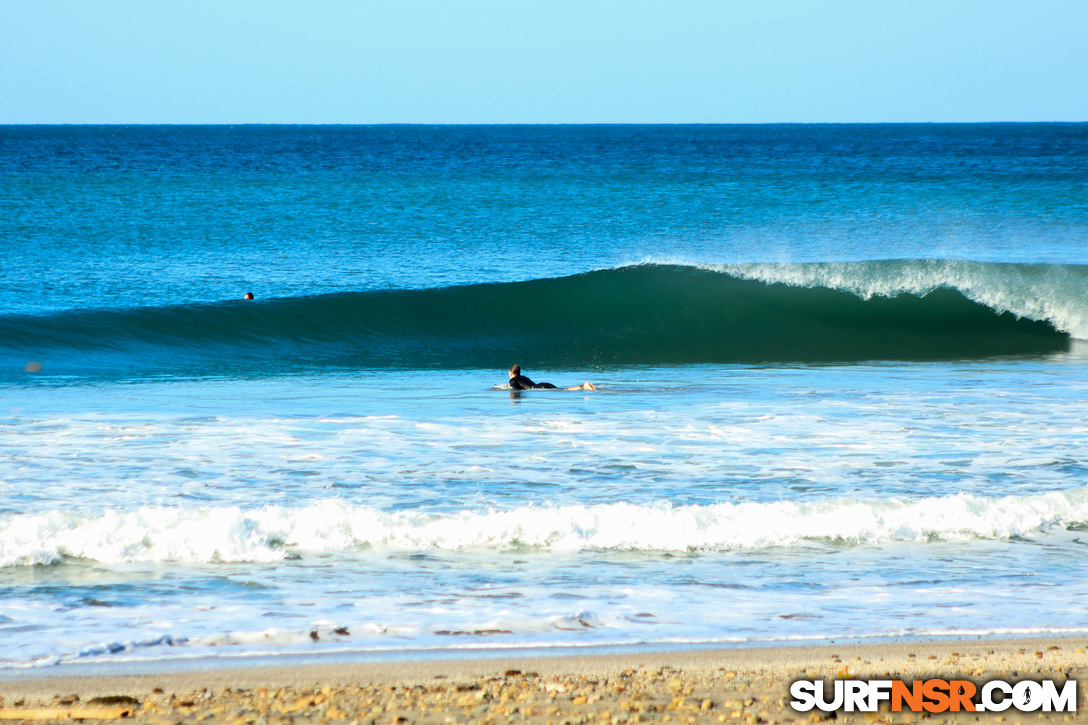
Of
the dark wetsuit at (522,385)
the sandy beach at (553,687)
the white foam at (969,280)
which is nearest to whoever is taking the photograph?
the sandy beach at (553,687)

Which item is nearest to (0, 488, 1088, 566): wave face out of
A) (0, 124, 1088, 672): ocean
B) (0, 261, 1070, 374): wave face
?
(0, 124, 1088, 672): ocean

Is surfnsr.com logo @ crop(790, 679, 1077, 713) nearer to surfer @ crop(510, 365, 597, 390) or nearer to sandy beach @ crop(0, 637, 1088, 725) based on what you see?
sandy beach @ crop(0, 637, 1088, 725)

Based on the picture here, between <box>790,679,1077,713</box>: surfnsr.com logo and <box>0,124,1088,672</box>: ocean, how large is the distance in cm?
70

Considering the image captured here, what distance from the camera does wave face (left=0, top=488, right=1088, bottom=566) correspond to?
6348 millimetres

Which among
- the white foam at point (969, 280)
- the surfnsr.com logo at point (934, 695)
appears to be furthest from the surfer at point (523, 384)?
the white foam at point (969, 280)

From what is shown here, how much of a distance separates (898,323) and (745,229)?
15.5m

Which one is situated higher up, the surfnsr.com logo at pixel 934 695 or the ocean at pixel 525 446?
the ocean at pixel 525 446

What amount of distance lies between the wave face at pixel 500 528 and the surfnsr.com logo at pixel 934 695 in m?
2.34

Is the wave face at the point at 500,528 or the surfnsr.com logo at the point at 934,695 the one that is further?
the wave face at the point at 500,528

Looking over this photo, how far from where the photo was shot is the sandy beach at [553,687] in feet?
12.8

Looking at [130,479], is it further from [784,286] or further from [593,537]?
[784,286]

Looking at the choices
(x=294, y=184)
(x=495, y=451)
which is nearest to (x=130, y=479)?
(x=495, y=451)

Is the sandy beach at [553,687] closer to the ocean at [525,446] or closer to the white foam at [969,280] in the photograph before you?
the ocean at [525,446]

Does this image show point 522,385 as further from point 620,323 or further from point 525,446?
point 620,323
